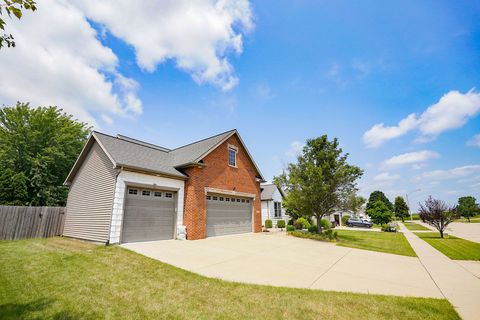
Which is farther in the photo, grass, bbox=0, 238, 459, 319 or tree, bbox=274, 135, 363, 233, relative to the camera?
tree, bbox=274, 135, 363, 233

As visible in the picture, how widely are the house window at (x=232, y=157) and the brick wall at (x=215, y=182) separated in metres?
0.37

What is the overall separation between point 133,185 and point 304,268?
946cm

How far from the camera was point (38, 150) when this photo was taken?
87.9 ft

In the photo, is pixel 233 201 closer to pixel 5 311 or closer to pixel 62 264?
pixel 62 264

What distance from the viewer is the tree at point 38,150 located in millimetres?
24656

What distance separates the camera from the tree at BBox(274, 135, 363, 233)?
58.2 feet

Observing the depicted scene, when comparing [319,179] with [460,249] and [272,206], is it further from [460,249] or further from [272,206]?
[272,206]

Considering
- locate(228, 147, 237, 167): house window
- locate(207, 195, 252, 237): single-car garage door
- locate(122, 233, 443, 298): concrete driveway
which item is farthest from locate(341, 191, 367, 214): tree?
locate(228, 147, 237, 167): house window

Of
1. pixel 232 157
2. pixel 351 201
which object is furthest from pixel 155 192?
pixel 351 201

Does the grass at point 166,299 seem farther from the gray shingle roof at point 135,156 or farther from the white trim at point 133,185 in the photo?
the gray shingle roof at point 135,156

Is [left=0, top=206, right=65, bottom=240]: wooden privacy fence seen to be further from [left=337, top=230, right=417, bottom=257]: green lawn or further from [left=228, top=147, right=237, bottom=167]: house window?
[left=337, top=230, right=417, bottom=257]: green lawn

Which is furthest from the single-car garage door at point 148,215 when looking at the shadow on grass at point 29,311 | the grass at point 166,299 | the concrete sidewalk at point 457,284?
the concrete sidewalk at point 457,284

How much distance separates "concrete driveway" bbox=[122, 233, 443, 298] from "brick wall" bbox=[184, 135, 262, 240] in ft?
10.5

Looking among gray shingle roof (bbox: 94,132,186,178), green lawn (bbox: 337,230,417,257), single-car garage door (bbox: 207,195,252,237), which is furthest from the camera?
single-car garage door (bbox: 207,195,252,237)
